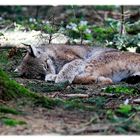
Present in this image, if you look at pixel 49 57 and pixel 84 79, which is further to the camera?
pixel 49 57

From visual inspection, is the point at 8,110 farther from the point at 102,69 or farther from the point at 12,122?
the point at 102,69

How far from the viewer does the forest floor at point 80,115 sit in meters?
5.31

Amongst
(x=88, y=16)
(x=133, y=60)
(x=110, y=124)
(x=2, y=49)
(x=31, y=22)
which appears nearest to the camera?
(x=110, y=124)

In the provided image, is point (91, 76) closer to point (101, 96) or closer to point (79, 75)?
point (79, 75)

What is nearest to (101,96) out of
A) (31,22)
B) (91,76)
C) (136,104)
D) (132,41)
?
(136,104)

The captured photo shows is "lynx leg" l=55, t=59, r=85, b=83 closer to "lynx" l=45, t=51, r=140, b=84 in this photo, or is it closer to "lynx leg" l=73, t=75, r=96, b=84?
"lynx" l=45, t=51, r=140, b=84

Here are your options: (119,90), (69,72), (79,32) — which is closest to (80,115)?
(119,90)

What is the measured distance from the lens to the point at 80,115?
5.90 meters

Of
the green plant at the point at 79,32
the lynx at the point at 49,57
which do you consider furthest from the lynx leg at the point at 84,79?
the green plant at the point at 79,32

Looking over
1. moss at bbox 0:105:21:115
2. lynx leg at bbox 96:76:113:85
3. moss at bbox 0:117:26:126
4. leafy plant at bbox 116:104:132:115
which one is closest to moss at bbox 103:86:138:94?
lynx leg at bbox 96:76:113:85

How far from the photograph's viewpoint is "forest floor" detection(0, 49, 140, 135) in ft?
17.4

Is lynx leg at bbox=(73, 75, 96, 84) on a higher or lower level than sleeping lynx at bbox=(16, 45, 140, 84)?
lower

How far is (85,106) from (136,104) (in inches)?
28.1

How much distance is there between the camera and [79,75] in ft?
27.5
